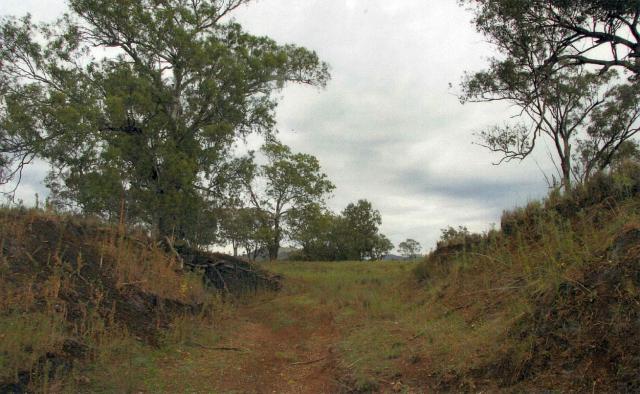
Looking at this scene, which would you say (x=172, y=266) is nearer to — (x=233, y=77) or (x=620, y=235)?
(x=620, y=235)

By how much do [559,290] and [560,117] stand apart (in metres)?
23.6

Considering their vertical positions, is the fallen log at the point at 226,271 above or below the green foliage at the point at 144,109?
below

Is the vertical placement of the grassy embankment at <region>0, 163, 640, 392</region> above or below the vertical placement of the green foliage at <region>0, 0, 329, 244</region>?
below

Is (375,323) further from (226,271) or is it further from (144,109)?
(144,109)

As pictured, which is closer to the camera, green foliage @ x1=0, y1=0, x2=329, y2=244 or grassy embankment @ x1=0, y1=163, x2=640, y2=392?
grassy embankment @ x1=0, y1=163, x2=640, y2=392

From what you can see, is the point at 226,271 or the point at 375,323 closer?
the point at 375,323

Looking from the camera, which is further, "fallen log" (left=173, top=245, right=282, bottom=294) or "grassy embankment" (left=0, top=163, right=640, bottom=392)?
"fallen log" (left=173, top=245, right=282, bottom=294)

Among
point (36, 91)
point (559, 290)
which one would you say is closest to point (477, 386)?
point (559, 290)

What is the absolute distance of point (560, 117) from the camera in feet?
82.4

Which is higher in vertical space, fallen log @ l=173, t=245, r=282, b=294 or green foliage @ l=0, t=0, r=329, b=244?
green foliage @ l=0, t=0, r=329, b=244

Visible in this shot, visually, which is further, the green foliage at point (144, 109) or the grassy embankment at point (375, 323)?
the green foliage at point (144, 109)

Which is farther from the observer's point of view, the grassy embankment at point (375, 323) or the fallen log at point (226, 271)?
the fallen log at point (226, 271)

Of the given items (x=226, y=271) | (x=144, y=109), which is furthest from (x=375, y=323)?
(x=144, y=109)

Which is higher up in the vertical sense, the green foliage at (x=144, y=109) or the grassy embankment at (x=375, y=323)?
the green foliage at (x=144, y=109)
